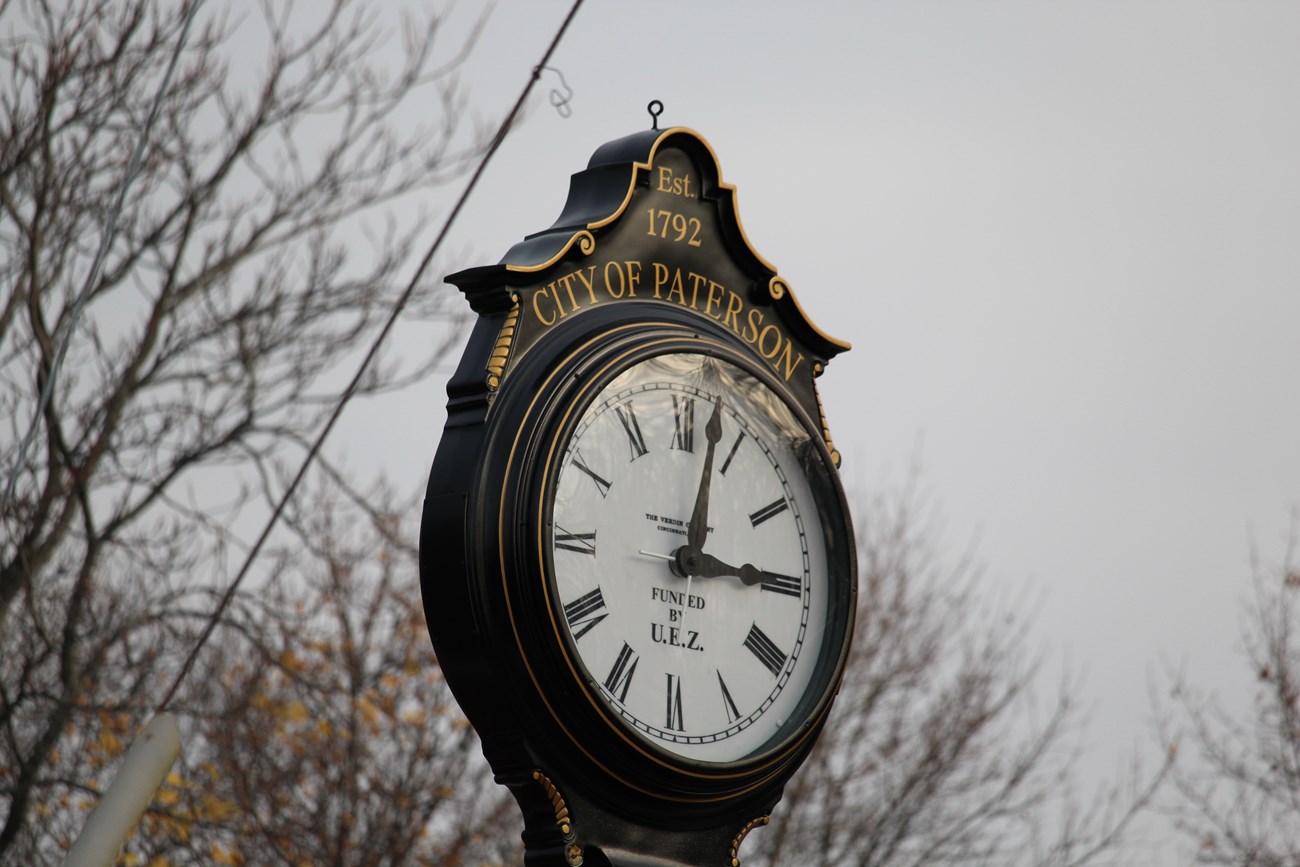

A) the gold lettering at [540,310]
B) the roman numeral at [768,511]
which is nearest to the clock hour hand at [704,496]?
the roman numeral at [768,511]

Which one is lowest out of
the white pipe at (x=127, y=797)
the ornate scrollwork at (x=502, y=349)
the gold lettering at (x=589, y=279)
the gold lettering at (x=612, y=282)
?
the white pipe at (x=127, y=797)

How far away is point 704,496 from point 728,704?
416mm

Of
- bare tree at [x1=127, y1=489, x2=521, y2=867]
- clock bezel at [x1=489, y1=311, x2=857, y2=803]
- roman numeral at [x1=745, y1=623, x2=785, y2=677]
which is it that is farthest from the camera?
bare tree at [x1=127, y1=489, x2=521, y2=867]

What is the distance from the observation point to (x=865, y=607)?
65.2ft

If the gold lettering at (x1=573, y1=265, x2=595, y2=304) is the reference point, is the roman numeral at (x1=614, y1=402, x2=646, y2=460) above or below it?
below

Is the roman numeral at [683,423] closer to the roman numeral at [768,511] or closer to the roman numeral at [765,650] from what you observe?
the roman numeral at [768,511]

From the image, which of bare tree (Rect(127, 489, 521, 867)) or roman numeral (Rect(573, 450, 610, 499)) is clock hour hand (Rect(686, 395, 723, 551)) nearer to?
roman numeral (Rect(573, 450, 610, 499))

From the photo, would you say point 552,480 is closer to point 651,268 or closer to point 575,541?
point 575,541

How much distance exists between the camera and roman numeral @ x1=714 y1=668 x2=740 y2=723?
12.7 ft

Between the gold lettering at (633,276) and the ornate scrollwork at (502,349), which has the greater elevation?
the gold lettering at (633,276)

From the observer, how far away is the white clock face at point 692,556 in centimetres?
370

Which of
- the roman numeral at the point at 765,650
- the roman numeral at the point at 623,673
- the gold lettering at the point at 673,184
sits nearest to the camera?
the roman numeral at the point at 623,673

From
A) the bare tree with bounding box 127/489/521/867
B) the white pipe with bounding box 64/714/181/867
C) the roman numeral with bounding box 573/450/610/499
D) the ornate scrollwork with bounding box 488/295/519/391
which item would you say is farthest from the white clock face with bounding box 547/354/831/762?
the bare tree with bounding box 127/489/521/867

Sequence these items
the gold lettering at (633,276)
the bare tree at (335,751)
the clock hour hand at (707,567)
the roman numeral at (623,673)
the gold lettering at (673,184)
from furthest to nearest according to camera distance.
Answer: the bare tree at (335,751), the gold lettering at (673,184), the gold lettering at (633,276), the clock hour hand at (707,567), the roman numeral at (623,673)
